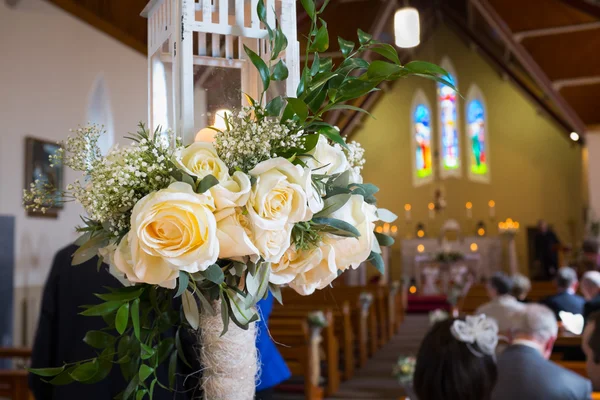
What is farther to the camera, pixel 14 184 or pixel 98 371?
pixel 14 184

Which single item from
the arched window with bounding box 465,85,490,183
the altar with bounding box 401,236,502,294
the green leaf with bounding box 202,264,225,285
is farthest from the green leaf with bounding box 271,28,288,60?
the arched window with bounding box 465,85,490,183

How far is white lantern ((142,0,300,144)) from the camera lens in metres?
1.14

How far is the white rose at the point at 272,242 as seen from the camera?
0.96m

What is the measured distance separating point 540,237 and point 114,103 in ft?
32.4

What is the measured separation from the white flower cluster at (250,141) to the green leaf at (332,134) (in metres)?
0.06

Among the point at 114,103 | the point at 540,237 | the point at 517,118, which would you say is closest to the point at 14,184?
the point at 114,103

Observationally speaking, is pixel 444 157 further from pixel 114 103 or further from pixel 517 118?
pixel 114 103

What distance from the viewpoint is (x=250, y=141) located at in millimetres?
1000

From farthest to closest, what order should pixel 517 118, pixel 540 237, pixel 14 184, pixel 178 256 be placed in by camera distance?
pixel 517 118
pixel 540 237
pixel 14 184
pixel 178 256

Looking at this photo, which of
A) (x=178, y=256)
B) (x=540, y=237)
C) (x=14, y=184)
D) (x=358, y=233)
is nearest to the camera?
(x=178, y=256)

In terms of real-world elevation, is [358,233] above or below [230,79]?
below

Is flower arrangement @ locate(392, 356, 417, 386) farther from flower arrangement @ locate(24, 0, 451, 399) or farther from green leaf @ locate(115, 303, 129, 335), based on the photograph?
green leaf @ locate(115, 303, 129, 335)

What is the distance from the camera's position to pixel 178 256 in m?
0.91

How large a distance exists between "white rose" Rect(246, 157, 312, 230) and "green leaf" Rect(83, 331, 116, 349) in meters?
0.32
